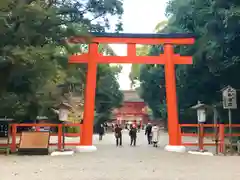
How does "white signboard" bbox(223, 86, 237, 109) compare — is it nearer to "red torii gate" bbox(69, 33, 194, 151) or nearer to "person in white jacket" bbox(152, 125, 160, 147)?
"red torii gate" bbox(69, 33, 194, 151)

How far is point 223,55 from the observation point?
66.0 ft

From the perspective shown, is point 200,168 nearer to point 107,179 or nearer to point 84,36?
point 107,179

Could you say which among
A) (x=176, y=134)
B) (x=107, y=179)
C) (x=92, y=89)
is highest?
(x=92, y=89)

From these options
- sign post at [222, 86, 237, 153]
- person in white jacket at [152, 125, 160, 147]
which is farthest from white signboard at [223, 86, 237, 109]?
person in white jacket at [152, 125, 160, 147]

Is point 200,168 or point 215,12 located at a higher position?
point 215,12

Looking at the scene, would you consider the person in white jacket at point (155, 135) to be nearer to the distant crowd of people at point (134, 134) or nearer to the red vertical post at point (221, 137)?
the distant crowd of people at point (134, 134)

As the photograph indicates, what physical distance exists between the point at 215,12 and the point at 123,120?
6337cm

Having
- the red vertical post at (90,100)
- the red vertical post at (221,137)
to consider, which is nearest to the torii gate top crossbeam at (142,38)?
the red vertical post at (90,100)

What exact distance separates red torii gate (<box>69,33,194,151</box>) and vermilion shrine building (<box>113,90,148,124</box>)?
5912cm

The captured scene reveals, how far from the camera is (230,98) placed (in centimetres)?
1773

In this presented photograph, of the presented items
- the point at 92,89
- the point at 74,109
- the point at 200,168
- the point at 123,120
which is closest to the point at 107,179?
the point at 200,168

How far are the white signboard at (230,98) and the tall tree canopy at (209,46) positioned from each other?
7.45ft

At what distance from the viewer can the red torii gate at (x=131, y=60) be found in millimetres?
19406

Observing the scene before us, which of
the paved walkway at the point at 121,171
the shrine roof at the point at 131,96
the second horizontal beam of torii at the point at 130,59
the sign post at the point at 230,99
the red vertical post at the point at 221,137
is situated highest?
the shrine roof at the point at 131,96
